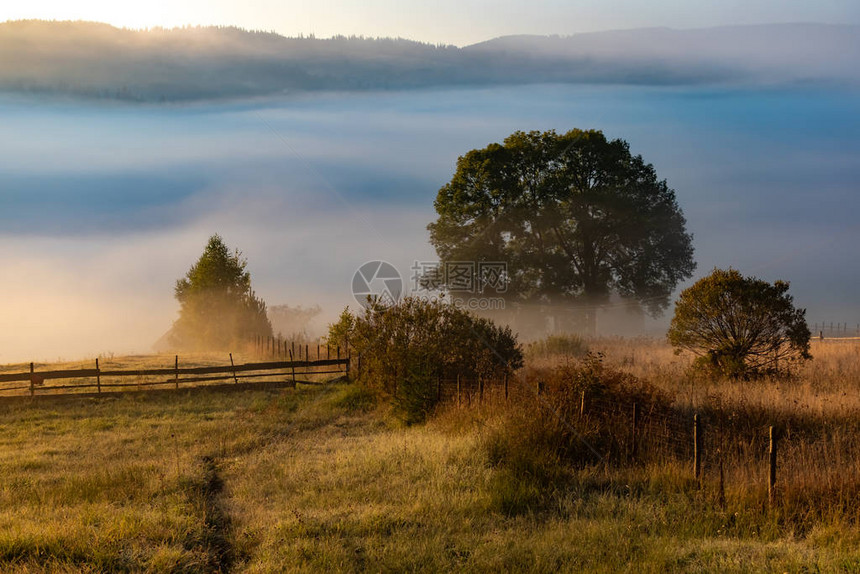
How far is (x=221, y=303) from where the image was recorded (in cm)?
6103

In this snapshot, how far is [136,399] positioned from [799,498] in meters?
22.2

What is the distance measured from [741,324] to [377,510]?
16781 millimetres

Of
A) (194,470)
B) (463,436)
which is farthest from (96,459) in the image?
(463,436)

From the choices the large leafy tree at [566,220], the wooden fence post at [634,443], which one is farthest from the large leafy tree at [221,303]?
the wooden fence post at [634,443]

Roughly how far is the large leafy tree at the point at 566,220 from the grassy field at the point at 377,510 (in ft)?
92.7

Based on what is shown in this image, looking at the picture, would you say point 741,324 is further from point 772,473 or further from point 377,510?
point 377,510

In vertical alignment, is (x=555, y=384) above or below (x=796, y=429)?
above

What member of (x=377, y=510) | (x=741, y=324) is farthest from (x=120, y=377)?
(x=741, y=324)

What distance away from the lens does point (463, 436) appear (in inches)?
559

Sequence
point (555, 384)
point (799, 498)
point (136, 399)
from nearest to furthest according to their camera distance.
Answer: point (799, 498), point (555, 384), point (136, 399)

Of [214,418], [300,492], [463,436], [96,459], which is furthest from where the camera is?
[214,418]

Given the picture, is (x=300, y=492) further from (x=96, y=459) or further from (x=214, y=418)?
(x=214, y=418)

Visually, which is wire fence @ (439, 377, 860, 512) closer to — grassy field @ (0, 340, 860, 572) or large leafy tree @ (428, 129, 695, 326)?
grassy field @ (0, 340, 860, 572)

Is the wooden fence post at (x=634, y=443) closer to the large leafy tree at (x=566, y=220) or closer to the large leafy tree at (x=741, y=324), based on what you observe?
the large leafy tree at (x=741, y=324)
